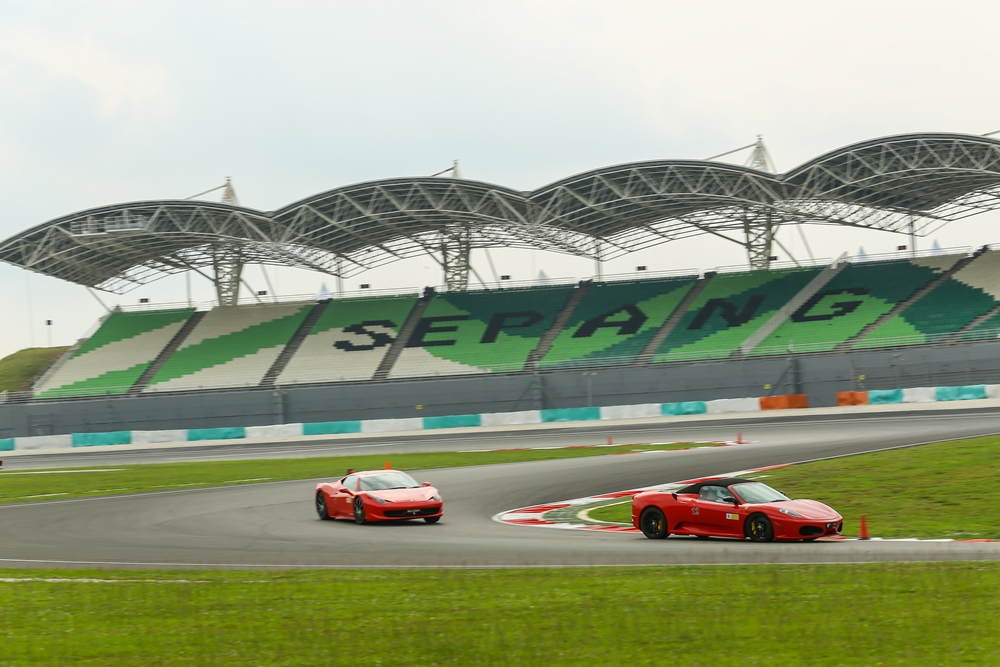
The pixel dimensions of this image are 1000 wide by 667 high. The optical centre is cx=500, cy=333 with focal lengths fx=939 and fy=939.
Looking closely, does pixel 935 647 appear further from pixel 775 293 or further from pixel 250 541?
pixel 775 293

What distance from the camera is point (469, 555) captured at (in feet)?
43.3

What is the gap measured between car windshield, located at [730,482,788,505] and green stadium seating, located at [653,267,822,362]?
127 ft

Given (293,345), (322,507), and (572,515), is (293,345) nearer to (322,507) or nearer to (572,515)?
(322,507)

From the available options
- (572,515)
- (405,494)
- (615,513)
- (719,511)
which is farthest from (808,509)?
(405,494)

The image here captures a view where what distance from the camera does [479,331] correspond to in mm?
59812

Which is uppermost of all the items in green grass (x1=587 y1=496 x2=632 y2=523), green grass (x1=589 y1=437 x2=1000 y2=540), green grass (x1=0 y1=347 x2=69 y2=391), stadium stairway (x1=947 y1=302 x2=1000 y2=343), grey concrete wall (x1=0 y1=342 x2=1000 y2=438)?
green grass (x1=0 y1=347 x2=69 y2=391)

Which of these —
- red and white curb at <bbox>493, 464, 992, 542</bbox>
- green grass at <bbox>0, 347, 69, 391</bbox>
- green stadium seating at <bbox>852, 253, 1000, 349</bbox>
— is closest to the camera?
red and white curb at <bbox>493, 464, 992, 542</bbox>

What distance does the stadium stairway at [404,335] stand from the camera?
57.7 metres

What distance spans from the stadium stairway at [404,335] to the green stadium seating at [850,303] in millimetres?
21712

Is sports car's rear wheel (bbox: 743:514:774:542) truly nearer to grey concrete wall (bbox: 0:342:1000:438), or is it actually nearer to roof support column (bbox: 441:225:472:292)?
grey concrete wall (bbox: 0:342:1000:438)

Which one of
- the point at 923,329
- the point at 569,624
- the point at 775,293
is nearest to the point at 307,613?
the point at 569,624

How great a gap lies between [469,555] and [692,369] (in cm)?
3950

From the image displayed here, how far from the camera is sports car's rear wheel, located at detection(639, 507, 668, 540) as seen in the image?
1509cm

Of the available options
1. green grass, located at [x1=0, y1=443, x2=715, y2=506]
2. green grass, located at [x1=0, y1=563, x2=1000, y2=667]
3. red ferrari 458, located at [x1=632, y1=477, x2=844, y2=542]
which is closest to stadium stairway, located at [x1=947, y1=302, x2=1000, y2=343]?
green grass, located at [x1=0, y1=443, x2=715, y2=506]
